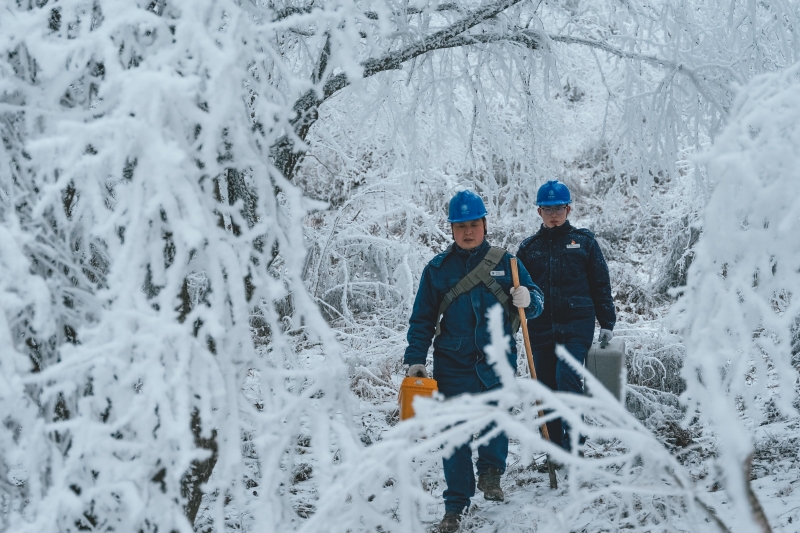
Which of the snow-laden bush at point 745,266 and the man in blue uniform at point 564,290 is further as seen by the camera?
the man in blue uniform at point 564,290

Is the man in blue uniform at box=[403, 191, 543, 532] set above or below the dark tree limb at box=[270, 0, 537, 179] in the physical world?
below

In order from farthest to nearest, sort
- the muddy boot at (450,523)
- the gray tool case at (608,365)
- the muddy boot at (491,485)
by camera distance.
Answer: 1. the gray tool case at (608,365)
2. the muddy boot at (491,485)
3. the muddy boot at (450,523)

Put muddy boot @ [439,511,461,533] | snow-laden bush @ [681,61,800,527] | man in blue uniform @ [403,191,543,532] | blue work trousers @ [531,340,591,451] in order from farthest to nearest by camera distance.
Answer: blue work trousers @ [531,340,591,451] < man in blue uniform @ [403,191,543,532] < muddy boot @ [439,511,461,533] < snow-laden bush @ [681,61,800,527]

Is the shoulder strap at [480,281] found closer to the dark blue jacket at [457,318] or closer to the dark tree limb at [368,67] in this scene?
the dark blue jacket at [457,318]

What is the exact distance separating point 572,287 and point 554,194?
63 cm

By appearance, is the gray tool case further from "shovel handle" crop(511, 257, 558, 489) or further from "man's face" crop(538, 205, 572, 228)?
"man's face" crop(538, 205, 572, 228)

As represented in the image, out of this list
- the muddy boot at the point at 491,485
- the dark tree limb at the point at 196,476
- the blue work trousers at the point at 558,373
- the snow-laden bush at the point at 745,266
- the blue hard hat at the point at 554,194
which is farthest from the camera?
the blue hard hat at the point at 554,194

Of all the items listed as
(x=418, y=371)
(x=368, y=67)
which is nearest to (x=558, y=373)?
(x=418, y=371)

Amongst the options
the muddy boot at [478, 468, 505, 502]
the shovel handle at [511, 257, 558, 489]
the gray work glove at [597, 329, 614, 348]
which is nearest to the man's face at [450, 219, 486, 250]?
the shovel handle at [511, 257, 558, 489]

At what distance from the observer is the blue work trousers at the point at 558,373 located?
424 cm

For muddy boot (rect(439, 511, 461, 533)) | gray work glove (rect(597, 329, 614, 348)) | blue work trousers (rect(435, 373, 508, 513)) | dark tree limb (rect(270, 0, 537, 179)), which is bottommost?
muddy boot (rect(439, 511, 461, 533))

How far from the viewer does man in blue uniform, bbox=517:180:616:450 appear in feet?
14.2

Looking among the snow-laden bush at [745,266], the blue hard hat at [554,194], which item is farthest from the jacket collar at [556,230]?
the snow-laden bush at [745,266]

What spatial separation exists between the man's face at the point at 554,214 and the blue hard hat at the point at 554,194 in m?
0.04
